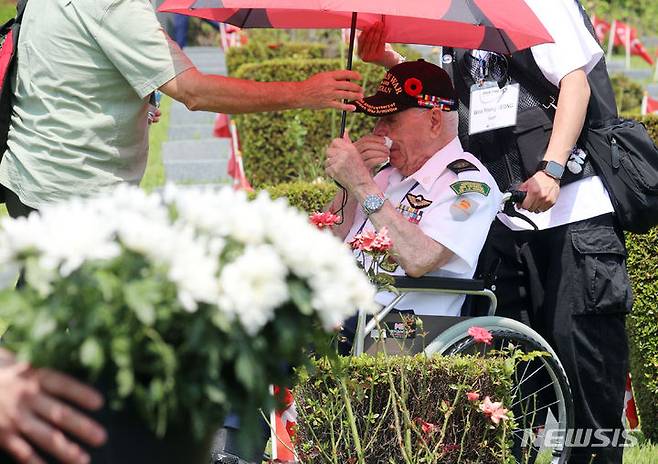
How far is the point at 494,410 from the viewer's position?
333 centimetres

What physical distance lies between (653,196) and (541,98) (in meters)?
0.52

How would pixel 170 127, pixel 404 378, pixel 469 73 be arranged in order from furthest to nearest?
1. pixel 170 127
2. pixel 469 73
3. pixel 404 378

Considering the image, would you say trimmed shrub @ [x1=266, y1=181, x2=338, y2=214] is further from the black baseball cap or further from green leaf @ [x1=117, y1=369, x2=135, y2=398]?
green leaf @ [x1=117, y1=369, x2=135, y2=398]

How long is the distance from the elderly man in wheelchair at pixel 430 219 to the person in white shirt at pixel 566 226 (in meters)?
0.15

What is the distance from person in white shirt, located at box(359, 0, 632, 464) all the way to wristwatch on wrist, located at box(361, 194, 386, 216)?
0.50 m

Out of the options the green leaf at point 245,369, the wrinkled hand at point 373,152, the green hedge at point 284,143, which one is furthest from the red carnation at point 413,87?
the green hedge at point 284,143

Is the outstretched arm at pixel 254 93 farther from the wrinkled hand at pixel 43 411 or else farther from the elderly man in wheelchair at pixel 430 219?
the wrinkled hand at pixel 43 411

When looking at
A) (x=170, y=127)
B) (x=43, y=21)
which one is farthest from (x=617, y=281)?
(x=170, y=127)

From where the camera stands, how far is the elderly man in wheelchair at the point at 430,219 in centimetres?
374

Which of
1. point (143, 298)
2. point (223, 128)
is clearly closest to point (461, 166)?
point (143, 298)

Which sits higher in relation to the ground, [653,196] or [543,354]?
[653,196]

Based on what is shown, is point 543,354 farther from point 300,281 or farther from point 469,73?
point 300,281

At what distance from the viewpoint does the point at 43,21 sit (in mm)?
3531

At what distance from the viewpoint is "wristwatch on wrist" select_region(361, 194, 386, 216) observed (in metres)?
3.76
